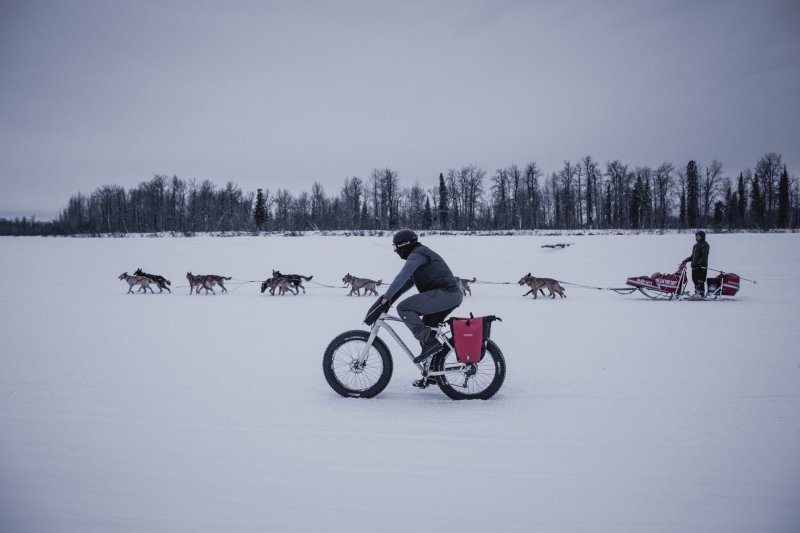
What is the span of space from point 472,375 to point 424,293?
1.02 metres

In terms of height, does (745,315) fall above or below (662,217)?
below

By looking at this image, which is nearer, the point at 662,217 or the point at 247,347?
the point at 247,347

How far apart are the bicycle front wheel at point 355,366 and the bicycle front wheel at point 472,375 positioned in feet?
1.88

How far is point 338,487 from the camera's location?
2998 millimetres

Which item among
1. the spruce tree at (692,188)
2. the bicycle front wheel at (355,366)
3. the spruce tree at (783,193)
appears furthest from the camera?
the spruce tree at (692,188)

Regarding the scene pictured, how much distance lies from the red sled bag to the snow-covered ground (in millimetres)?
529

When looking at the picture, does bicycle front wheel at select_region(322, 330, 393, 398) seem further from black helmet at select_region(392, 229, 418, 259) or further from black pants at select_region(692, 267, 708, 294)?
black pants at select_region(692, 267, 708, 294)

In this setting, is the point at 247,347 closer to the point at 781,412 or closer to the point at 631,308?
the point at 781,412

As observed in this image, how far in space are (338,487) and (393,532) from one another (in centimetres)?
59

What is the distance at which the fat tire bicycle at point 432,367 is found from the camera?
466 centimetres

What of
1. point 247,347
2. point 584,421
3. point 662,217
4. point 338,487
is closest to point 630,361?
point 584,421

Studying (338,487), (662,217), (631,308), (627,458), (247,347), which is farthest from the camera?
(662,217)

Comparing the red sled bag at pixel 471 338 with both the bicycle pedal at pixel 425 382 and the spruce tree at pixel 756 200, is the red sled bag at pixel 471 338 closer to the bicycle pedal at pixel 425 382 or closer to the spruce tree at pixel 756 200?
the bicycle pedal at pixel 425 382

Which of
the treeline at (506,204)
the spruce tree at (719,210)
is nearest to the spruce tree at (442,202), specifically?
the treeline at (506,204)
